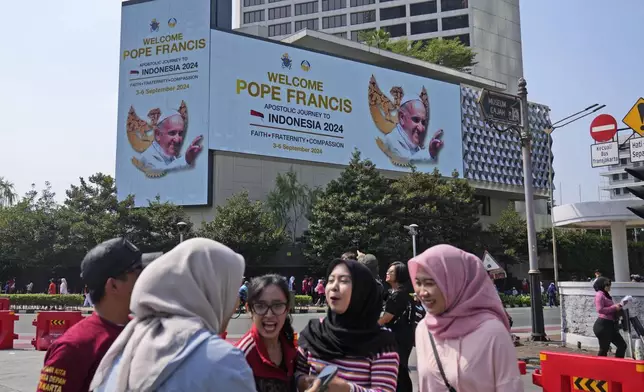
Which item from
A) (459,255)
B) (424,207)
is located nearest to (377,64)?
(424,207)

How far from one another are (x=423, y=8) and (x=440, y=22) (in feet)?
7.88

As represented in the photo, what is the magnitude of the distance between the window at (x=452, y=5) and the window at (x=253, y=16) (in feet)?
68.7

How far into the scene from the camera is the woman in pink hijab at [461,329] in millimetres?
2629

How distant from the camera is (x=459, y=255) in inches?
112

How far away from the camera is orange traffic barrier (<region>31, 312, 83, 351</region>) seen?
11419mm

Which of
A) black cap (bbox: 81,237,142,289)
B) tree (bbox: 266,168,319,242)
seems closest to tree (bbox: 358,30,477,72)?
tree (bbox: 266,168,319,242)

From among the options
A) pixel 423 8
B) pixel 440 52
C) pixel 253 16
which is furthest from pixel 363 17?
pixel 253 16

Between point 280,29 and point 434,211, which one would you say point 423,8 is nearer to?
point 280,29

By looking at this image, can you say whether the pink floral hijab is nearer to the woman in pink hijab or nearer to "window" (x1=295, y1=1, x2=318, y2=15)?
the woman in pink hijab

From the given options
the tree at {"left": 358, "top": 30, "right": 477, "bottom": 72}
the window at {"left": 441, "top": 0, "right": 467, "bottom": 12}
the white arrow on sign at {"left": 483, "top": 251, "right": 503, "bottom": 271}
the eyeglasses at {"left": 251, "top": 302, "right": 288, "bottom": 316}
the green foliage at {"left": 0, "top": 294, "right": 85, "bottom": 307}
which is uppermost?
the window at {"left": 441, "top": 0, "right": 467, "bottom": 12}

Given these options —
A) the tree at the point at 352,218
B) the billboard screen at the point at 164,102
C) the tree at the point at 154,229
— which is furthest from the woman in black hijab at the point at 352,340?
the billboard screen at the point at 164,102

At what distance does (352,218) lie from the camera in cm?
3034

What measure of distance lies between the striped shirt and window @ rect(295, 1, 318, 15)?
63.9 meters

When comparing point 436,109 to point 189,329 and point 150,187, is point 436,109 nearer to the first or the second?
point 150,187
